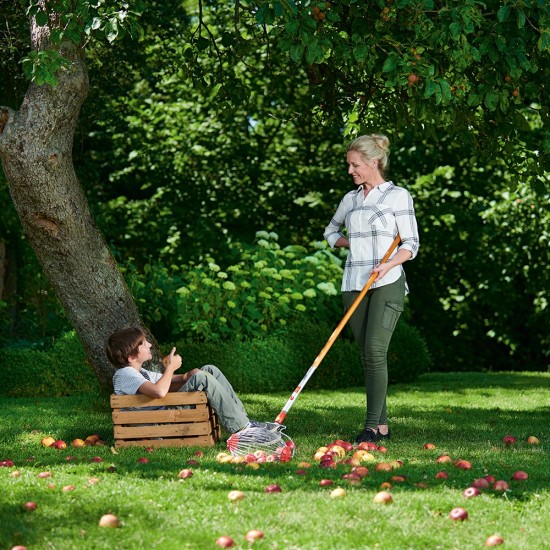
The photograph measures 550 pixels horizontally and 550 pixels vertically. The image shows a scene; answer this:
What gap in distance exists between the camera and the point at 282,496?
386 centimetres

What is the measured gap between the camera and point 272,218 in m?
13.1

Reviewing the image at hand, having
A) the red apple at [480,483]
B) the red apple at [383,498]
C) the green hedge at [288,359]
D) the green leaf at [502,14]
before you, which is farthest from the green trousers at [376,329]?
the green hedge at [288,359]

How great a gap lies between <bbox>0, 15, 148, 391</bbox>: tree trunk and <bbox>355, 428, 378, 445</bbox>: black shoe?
185 centimetres

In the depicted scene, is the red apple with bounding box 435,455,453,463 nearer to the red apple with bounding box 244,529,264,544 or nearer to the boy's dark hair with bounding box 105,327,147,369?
the red apple with bounding box 244,529,264,544

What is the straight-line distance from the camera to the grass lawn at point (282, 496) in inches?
131

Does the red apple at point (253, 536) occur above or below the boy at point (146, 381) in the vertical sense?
below

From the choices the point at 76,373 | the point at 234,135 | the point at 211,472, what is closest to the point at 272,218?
the point at 234,135

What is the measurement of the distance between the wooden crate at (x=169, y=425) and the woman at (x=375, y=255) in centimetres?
88

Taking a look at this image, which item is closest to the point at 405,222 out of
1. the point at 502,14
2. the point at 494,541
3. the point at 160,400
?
the point at 502,14

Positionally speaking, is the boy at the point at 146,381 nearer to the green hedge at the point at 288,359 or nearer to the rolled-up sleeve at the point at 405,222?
the rolled-up sleeve at the point at 405,222

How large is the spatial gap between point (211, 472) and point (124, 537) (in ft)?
3.56

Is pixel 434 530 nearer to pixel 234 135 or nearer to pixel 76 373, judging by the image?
pixel 76 373

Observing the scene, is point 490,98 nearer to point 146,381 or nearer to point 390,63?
point 390,63

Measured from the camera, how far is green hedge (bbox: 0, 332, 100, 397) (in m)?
8.67
